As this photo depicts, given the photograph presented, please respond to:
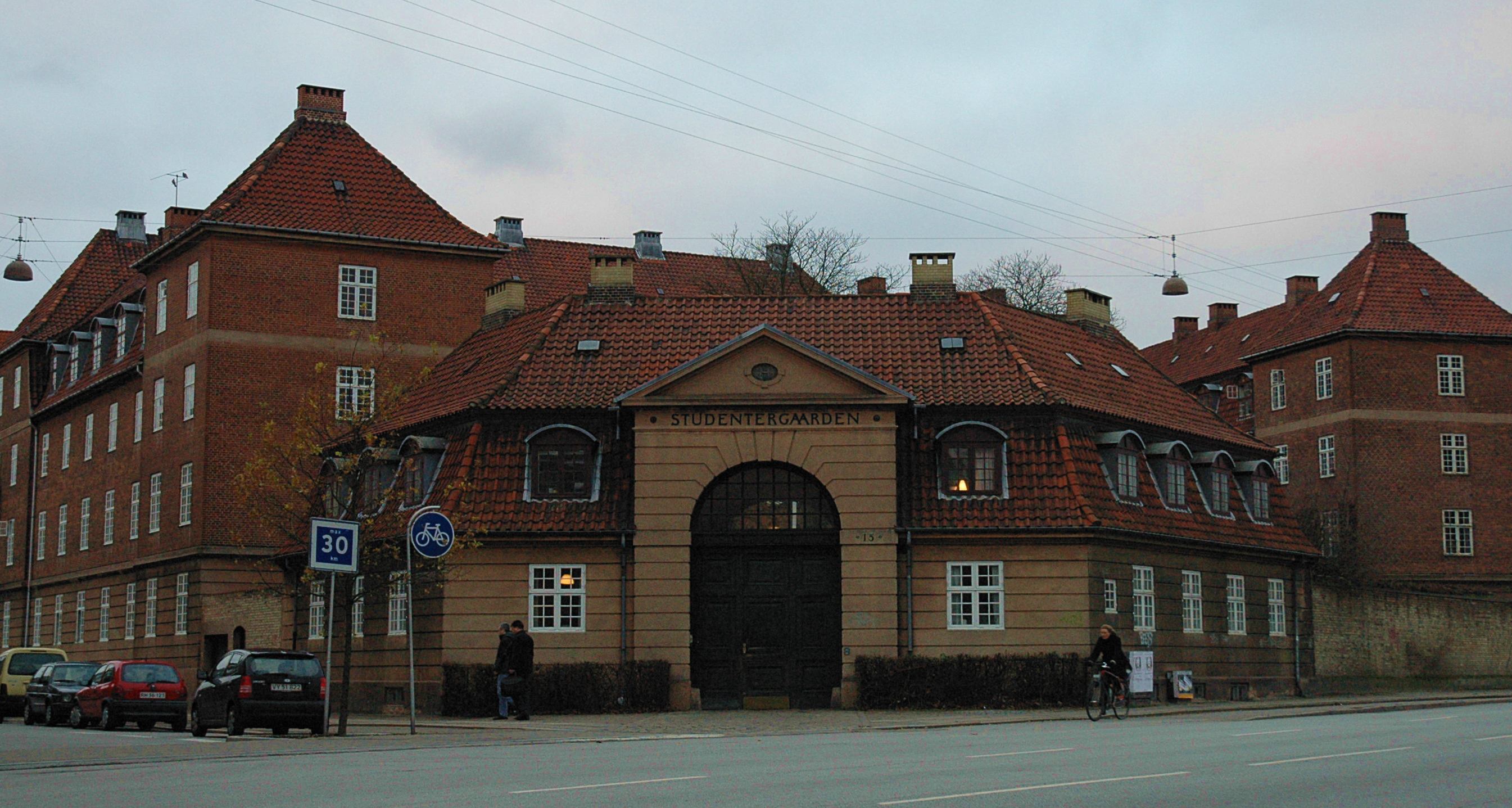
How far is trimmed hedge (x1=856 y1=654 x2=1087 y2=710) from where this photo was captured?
3469 centimetres

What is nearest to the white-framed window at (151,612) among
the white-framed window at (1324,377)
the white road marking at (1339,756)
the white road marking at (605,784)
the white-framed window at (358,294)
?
the white-framed window at (358,294)

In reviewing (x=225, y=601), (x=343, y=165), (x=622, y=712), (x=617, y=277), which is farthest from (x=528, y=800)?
(x=343, y=165)

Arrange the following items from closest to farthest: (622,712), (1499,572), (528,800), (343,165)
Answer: (528,800) < (622,712) < (343,165) < (1499,572)

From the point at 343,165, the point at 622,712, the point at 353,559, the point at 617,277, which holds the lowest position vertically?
the point at 622,712

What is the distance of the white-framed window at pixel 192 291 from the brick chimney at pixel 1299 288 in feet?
150

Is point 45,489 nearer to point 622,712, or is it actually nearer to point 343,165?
point 343,165

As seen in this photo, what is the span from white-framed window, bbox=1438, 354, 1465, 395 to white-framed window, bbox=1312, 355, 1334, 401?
12.2 feet

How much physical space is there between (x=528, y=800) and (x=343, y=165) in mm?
42363

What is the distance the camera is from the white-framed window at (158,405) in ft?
177

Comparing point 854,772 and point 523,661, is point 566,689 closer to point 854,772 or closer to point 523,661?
point 523,661

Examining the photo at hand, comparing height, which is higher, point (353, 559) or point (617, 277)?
point (617, 277)

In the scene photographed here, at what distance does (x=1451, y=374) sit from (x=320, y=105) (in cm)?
4100

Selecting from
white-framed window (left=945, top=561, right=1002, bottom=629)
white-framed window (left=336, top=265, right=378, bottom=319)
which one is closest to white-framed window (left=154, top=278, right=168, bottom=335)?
white-framed window (left=336, top=265, right=378, bottom=319)

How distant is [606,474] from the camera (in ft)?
121
